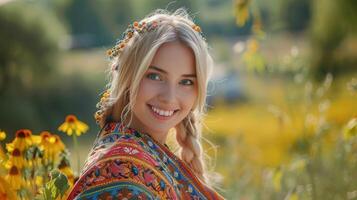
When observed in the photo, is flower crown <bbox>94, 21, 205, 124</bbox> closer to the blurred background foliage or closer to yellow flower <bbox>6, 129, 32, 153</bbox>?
yellow flower <bbox>6, 129, 32, 153</bbox>

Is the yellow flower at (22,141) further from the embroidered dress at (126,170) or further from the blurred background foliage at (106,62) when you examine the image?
the blurred background foliage at (106,62)

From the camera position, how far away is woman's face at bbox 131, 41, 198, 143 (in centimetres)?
160

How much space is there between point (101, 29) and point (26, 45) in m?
3.19

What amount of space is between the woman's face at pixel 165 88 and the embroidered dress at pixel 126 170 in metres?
0.04

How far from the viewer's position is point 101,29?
15344 mm

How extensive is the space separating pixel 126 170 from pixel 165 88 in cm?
26

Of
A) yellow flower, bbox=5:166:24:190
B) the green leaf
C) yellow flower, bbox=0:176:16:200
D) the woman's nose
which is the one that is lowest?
yellow flower, bbox=0:176:16:200

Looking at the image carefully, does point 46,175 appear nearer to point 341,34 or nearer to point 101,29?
point 341,34

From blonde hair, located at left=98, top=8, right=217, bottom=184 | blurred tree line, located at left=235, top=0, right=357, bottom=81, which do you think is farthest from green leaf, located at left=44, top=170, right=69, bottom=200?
blurred tree line, located at left=235, top=0, right=357, bottom=81

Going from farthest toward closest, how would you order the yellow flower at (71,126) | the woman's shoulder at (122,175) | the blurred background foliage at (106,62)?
the blurred background foliage at (106,62) → the yellow flower at (71,126) → the woman's shoulder at (122,175)

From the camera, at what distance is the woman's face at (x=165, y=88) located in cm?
160

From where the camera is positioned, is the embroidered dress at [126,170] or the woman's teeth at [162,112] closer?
the embroidered dress at [126,170]

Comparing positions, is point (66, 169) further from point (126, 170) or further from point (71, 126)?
point (126, 170)

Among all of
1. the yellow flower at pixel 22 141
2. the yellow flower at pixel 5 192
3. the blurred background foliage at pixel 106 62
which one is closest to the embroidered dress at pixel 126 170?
the yellow flower at pixel 5 192
